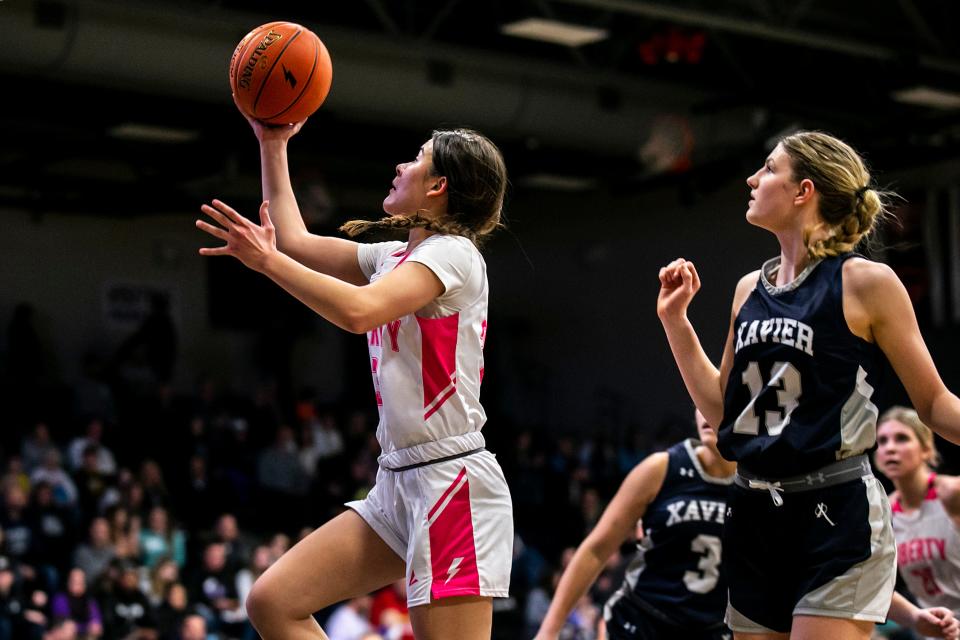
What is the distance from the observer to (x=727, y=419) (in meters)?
3.48

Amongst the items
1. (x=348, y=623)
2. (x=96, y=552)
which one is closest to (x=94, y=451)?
(x=96, y=552)

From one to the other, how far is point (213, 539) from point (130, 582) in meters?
1.34

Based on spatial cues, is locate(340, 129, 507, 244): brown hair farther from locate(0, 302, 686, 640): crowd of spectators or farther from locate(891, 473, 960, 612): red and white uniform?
locate(0, 302, 686, 640): crowd of spectators

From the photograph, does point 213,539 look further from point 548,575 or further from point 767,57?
point 767,57

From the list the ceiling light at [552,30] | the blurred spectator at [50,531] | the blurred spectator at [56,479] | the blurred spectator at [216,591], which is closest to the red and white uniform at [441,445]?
the blurred spectator at [216,591]

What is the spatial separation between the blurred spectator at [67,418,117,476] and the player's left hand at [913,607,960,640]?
10.4m

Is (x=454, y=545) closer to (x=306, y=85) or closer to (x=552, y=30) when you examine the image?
(x=306, y=85)

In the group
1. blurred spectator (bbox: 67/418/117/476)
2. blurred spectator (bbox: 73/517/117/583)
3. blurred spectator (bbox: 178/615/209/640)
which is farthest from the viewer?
blurred spectator (bbox: 67/418/117/476)

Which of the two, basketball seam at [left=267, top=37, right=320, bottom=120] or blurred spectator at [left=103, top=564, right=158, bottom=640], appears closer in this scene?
basketball seam at [left=267, top=37, right=320, bottom=120]

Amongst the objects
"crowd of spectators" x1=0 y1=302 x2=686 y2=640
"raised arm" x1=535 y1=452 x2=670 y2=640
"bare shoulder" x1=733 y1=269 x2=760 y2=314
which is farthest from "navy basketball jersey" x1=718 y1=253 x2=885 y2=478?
"crowd of spectators" x1=0 y1=302 x2=686 y2=640

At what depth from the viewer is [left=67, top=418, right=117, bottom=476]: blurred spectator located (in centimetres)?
1370

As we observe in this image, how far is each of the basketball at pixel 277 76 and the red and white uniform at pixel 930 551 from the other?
2772 millimetres

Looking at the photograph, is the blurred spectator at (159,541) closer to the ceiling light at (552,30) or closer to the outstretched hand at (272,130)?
the ceiling light at (552,30)

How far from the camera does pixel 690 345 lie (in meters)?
3.68
